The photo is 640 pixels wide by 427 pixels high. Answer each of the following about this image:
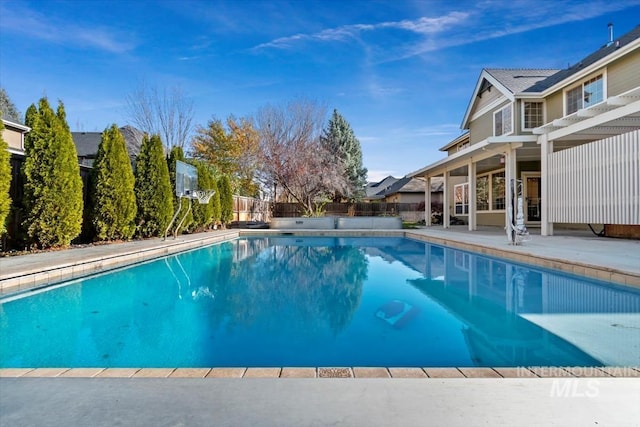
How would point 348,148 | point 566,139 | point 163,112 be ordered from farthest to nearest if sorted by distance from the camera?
point 348,148 < point 163,112 < point 566,139

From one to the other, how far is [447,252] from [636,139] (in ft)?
16.1

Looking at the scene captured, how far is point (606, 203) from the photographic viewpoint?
929cm

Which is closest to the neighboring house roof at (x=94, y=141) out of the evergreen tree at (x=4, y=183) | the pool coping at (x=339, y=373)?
the evergreen tree at (x=4, y=183)

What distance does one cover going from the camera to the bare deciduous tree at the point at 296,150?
18.9 meters

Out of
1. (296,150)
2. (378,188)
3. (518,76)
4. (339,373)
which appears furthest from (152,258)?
(378,188)

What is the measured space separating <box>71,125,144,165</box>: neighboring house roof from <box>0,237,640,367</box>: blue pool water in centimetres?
1532

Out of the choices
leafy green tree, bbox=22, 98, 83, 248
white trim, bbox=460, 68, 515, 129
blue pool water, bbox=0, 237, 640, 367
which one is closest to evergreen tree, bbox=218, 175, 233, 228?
leafy green tree, bbox=22, 98, 83, 248

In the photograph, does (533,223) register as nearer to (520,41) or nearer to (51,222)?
(520,41)

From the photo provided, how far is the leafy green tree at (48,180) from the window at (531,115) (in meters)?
13.9

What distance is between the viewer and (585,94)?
11.3 metres

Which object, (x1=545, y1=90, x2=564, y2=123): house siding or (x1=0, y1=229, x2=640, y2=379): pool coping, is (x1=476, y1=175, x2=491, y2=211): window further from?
(x1=0, y1=229, x2=640, y2=379): pool coping

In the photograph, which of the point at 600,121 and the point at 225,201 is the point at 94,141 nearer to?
the point at 225,201

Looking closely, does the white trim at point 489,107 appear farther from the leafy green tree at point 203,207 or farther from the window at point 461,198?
the leafy green tree at point 203,207

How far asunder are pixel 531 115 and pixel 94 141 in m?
21.7
